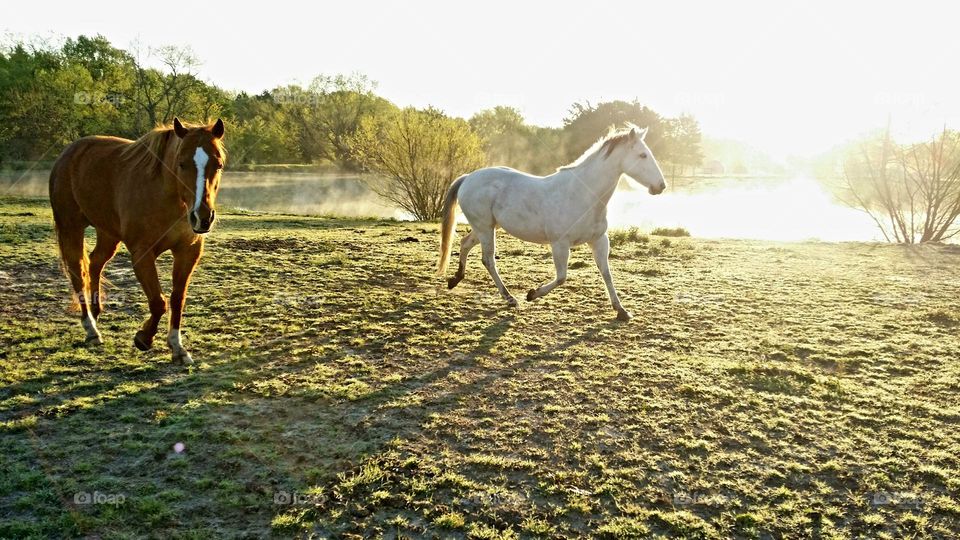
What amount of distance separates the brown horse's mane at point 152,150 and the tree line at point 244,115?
14.0 metres

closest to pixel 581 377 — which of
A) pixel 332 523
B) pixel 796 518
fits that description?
pixel 796 518

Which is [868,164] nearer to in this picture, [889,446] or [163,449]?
[889,446]

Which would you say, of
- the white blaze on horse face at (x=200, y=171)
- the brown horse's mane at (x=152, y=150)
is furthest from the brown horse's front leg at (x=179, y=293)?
the white blaze on horse face at (x=200, y=171)

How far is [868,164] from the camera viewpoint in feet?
44.1

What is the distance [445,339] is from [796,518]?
3203 mm

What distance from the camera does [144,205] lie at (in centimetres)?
391

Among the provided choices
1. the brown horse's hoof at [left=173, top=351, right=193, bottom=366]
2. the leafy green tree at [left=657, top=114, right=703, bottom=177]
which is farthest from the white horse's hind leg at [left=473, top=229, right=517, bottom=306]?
the leafy green tree at [left=657, top=114, right=703, bottom=177]

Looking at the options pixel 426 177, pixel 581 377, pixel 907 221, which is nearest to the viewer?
pixel 581 377

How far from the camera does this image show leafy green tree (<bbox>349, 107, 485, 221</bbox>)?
56.9 feet

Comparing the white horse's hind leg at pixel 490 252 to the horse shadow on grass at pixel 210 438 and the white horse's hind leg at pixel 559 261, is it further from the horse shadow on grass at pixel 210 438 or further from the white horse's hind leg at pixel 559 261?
the horse shadow on grass at pixel 210 438

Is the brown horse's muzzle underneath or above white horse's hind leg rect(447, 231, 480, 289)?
above

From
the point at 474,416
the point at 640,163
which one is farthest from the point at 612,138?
the point at 474,416

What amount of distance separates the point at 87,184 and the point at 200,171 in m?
1.62

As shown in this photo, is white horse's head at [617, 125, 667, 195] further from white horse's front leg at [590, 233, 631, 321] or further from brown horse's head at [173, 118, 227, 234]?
brown horse's head at [173, 118, 227, 234]
